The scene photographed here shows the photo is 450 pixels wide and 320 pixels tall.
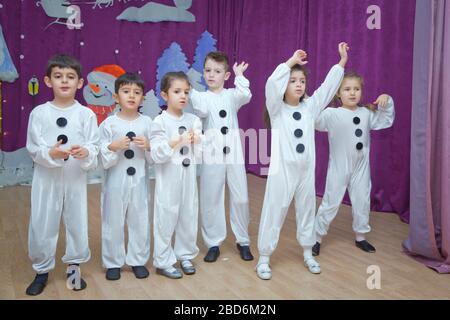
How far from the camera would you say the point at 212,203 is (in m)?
2.63

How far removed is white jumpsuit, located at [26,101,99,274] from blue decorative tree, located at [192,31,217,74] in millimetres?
3266

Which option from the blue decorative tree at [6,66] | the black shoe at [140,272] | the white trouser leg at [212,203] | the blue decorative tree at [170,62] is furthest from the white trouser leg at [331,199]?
the blue decorative tree at [6,66]

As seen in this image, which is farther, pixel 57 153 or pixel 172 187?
pixel 172 187

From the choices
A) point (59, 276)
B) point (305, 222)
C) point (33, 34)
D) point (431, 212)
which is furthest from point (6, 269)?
point (33, 34)

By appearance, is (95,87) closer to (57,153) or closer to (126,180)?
(126,180)

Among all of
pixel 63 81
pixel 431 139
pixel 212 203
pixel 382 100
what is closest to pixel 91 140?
pixel 63 81

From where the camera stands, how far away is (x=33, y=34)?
4.55m

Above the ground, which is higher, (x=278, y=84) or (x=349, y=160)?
(x=278, y=84)

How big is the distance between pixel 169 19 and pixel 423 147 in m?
3.41

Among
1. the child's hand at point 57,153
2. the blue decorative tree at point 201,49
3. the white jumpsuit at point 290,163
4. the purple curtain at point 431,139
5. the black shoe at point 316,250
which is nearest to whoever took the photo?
the child's hand at point 57,153

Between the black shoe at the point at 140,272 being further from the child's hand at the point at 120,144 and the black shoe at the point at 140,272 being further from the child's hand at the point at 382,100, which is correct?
the child's hand at the point at 382,100

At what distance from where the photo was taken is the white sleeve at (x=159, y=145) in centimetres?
219

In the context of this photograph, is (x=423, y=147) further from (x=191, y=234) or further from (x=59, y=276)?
(x=59, y=276)

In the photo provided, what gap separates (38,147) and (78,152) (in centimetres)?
18
